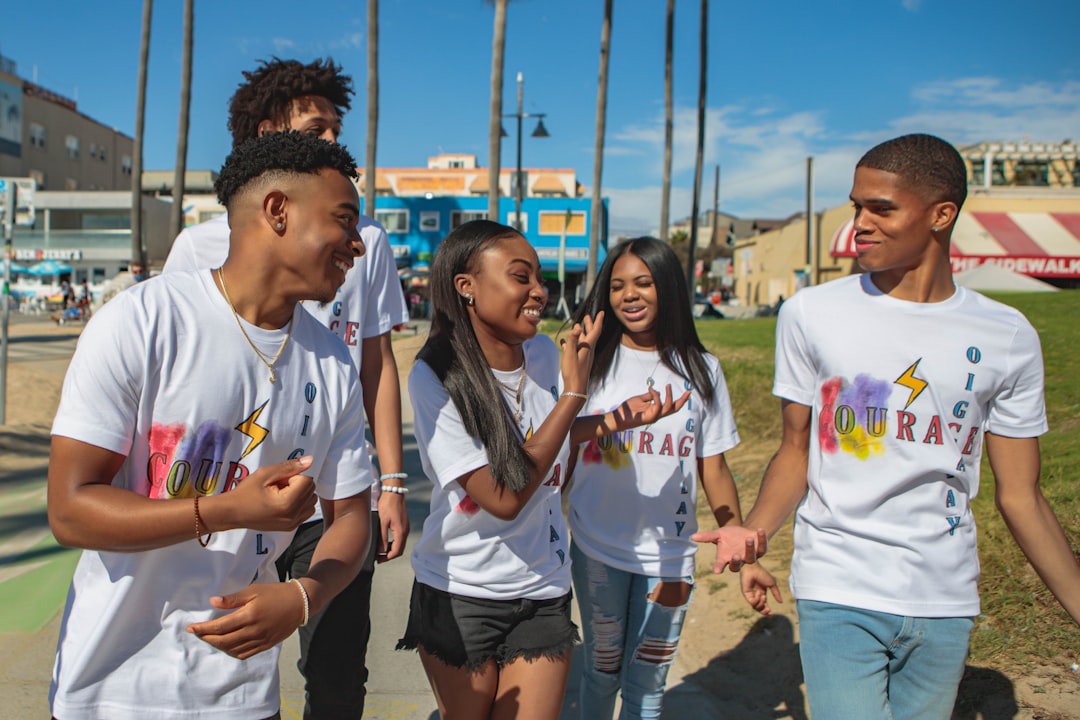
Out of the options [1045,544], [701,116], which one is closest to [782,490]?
[1045,544]

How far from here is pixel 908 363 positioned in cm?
252

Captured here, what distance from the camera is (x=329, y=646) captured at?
116 inches

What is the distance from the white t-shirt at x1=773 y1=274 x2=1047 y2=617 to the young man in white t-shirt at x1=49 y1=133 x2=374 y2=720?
4.47 feet

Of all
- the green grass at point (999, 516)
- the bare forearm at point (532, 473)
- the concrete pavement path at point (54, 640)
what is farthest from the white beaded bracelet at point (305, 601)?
the green grass at point (999, 516)

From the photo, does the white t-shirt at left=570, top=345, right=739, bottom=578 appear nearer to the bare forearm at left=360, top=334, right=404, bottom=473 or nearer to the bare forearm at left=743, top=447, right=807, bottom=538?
the bare forearm at left=743, top=447, right=807, bottom=538

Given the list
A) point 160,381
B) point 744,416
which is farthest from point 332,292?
point 744,416

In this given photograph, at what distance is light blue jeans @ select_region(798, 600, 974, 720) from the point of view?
2459 millimetres

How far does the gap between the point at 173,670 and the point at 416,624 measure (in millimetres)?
1071

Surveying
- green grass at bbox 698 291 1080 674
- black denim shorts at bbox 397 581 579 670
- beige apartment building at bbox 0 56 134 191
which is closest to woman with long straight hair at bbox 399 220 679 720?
black denim shorts at bbox 397 581 579 670

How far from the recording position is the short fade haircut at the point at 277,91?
3.20m

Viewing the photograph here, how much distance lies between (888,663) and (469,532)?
4.28ft

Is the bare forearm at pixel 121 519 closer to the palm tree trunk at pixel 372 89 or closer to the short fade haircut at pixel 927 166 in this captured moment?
the short fade haircut at pixel 927 166

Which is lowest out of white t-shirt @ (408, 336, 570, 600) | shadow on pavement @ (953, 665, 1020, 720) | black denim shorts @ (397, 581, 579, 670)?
shadow on pavement @ (953, 665, 1020, 720)

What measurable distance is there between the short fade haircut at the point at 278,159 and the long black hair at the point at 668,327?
173 centimetres
